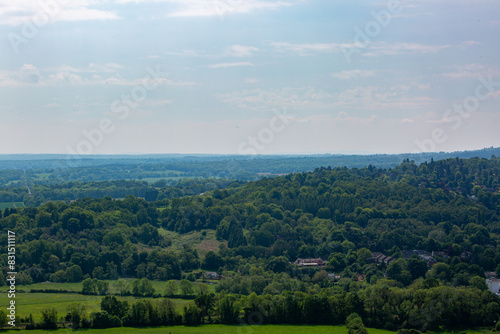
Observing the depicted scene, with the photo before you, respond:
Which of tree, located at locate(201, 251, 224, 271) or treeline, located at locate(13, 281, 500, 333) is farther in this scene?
tree, located at locate(201, 251, 224, 271)

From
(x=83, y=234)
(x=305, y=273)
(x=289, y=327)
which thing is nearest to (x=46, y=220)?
(x=83, y=234)

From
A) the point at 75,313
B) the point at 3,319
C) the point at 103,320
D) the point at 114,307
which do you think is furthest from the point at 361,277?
the point at 3,319

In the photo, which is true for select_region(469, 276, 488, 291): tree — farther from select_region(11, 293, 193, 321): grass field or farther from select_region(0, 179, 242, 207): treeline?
select_region(0, 179, 242, 207): treeline

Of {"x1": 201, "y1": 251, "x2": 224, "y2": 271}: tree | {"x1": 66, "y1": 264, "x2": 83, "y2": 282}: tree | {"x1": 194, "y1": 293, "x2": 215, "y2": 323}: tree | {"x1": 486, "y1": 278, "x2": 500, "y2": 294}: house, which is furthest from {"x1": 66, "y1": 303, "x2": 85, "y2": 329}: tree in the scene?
{"x1": 486, "y1": 278, "x2": 500, "y2": 294}: house

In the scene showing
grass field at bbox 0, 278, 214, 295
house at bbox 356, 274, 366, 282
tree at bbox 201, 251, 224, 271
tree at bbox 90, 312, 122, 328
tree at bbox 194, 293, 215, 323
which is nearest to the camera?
tree at bbox 90, 312, 122, 328

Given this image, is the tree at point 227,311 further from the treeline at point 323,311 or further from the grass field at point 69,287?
the grass field at point 69,287

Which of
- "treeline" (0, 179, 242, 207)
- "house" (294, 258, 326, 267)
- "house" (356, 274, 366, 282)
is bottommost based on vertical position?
"house" (356, 274, 366, 282)

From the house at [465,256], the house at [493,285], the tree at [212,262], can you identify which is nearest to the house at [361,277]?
the house at [493,285]
